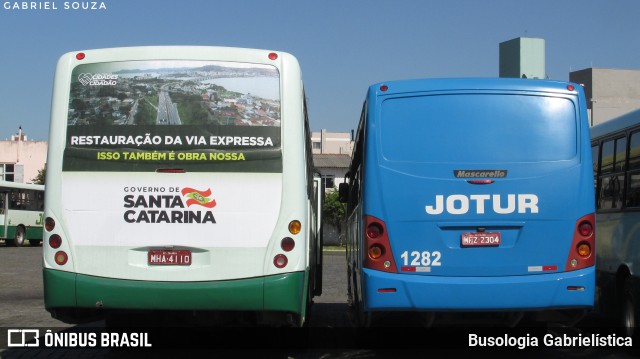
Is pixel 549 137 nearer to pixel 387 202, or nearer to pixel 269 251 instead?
pixel 387 202

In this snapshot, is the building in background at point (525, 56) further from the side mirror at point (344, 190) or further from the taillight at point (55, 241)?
the taillight at point (55, 241)

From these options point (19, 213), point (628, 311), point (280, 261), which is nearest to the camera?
point (280, 261)

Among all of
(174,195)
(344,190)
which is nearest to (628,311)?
(344,190)

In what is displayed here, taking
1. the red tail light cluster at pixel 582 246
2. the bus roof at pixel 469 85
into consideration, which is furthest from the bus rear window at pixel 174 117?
the red tail light cluster at pixel 582 246

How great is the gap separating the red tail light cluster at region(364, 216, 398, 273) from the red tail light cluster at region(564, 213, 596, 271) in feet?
5.64

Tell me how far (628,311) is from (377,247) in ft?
11.8

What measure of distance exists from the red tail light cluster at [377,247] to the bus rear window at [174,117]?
3.57 feet

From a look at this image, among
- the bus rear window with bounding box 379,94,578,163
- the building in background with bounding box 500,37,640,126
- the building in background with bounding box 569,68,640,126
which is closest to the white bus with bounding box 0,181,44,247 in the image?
the bus rear window with bounding box 379,94,578,163

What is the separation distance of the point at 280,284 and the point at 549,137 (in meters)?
3.04

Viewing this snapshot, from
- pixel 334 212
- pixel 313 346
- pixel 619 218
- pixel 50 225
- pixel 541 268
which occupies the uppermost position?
pixel 50 225

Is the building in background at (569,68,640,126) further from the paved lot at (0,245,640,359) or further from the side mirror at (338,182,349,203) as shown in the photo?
the paved lot at (0,245,640,359)

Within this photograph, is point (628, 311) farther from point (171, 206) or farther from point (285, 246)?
point (171, 206)

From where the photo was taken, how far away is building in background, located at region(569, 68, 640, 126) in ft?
319

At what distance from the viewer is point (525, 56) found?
339 ft
